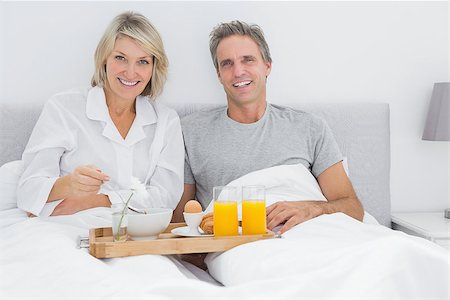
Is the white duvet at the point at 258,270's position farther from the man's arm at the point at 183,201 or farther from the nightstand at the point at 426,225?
the nightstand at the point at 426,225

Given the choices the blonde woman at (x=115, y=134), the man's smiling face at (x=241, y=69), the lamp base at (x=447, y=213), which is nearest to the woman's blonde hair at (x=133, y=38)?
the blonde woman at (x=115, y=134)

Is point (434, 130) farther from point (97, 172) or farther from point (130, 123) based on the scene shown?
point (97, 172)

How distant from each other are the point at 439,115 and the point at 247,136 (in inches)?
36.4

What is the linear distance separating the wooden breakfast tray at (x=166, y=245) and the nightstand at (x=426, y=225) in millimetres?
970

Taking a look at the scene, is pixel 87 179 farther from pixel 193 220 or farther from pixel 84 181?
pixel 193 220

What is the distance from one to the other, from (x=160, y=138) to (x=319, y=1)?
1033 mm

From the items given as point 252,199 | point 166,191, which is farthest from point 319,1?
point 252,199

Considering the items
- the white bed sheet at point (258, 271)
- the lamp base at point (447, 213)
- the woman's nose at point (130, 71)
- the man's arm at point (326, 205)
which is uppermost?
the woman's nose at point (130, 71)

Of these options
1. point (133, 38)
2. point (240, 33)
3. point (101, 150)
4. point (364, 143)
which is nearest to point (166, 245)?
point (101, 150)

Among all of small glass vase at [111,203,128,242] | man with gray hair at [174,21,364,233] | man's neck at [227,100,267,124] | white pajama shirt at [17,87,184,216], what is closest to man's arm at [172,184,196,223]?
man with gray hair at [174,21,364,233]

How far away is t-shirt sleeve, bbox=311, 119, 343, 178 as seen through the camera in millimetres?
2232

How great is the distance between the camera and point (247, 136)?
2.25 meters

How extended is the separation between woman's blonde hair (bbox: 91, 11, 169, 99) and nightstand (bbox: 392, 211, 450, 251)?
3.90ft

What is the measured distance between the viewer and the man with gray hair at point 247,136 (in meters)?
2.22
